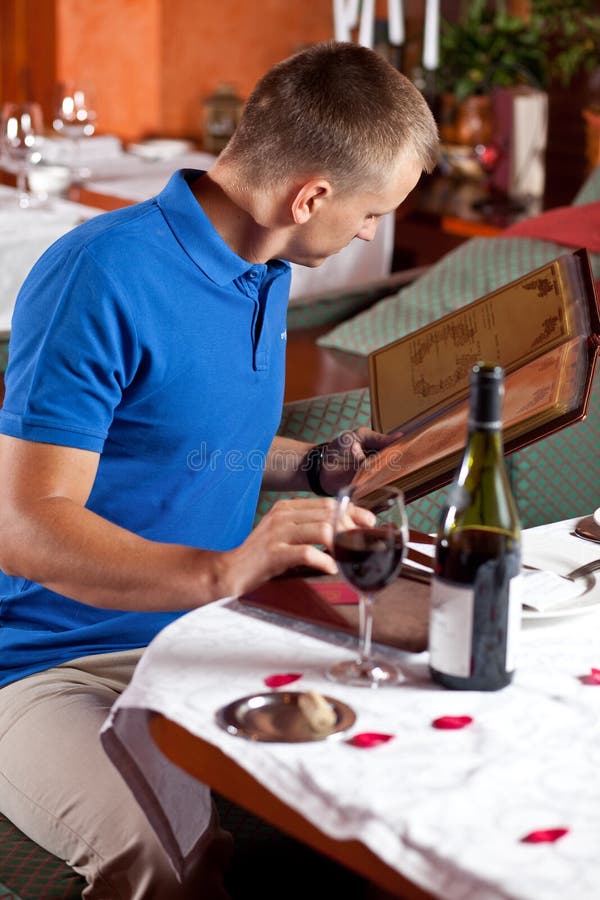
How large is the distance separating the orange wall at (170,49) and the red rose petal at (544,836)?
12.5 feet

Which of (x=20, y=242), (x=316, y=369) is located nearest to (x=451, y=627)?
(x=316, y=369)

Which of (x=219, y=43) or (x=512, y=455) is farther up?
(x=219, y=43)

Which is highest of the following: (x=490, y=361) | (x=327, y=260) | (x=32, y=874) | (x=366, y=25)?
(x=366, y=25)

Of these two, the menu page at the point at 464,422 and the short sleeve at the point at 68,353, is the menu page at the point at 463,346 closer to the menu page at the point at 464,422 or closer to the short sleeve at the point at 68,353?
the menu page at the point at 464,422

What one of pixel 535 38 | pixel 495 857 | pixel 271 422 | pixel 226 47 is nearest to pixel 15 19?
pixel 226 47

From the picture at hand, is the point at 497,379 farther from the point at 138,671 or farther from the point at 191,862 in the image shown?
the point at 191,862

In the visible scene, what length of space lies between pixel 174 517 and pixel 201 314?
24 centimetres

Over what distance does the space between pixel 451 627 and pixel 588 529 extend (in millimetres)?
463

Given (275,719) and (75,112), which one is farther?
(75,112)

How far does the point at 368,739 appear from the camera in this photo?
93 centimetres

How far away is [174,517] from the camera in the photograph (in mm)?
1473

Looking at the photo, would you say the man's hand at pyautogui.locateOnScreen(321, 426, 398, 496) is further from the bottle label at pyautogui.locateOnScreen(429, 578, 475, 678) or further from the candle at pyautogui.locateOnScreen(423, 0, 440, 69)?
the candle at pyautogui.locateOnScreen(423, 0, 440, 69)

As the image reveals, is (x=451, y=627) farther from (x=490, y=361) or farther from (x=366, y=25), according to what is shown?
(x=366, y=25)

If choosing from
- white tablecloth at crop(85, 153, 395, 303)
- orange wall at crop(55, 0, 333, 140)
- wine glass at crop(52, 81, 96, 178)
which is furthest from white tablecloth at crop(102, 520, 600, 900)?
orange wall at crop(55, 0, 333, 140)
